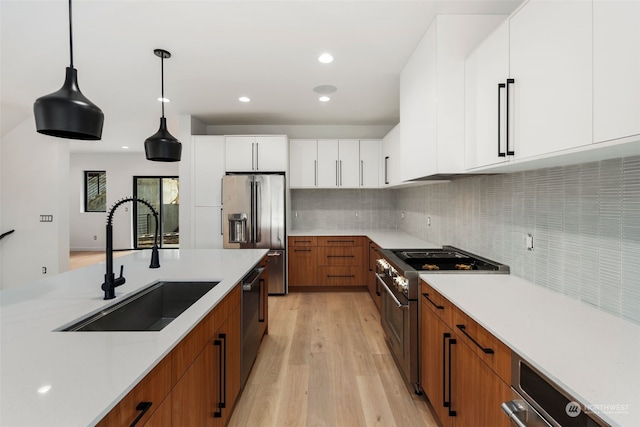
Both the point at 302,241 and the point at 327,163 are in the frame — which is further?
the point at 327,163

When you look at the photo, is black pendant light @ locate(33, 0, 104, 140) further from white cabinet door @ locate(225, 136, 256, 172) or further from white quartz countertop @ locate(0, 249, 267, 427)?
white cabinet door @ locate(225, 136, 256, 172)

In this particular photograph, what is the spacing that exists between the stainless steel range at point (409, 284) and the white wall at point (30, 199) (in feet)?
15.9

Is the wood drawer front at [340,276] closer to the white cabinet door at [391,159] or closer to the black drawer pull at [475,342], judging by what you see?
the white cabinet door at [391,159]

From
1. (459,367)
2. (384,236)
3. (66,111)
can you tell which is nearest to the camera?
(66,111)

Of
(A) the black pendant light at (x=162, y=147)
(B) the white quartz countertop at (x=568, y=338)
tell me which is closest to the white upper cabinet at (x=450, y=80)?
(B) the white quartz countertop at (x=568, y=338)

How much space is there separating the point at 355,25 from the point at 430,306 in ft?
6.54

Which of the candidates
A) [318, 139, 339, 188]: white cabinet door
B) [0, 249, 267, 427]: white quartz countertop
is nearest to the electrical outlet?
[0, 249, 267, 427]: white quartz countertop

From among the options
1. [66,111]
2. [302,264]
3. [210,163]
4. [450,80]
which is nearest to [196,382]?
[66,111]

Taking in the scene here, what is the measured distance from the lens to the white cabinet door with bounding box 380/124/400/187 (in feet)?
12.3

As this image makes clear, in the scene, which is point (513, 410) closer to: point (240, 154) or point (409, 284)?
point (409, 284)

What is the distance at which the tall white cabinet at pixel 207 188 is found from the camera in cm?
434

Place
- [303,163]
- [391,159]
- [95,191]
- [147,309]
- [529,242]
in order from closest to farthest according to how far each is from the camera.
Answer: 1. [147,309]
2. [529,242]
3. [391,159]
4. [303,163]
5. [95,191]

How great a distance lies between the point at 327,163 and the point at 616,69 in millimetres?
3810

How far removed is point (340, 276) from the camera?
14.5 feet
